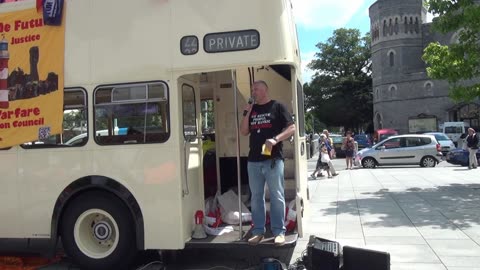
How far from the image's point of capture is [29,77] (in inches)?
261

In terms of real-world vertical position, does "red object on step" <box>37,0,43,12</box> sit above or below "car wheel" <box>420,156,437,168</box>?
above

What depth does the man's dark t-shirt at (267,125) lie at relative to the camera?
6195 mm

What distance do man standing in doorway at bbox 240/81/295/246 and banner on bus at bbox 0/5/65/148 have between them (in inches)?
98.2

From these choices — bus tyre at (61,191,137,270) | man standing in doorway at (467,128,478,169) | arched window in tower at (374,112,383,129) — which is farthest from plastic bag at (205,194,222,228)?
arched window in tower at (374,112,383,129)

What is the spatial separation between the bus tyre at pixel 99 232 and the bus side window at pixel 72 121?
0.72 m

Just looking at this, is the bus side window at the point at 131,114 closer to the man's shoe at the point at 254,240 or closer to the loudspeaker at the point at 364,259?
A: the man's shoe at the point at 254,240

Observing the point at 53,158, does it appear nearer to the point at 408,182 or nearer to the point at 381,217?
the point at 381,217

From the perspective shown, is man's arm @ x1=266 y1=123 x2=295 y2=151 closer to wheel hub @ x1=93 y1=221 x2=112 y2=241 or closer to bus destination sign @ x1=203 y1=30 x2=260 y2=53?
bus destination sign @ x1=203 y1=30 x2=260 y2=53

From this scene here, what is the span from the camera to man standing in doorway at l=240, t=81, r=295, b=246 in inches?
240

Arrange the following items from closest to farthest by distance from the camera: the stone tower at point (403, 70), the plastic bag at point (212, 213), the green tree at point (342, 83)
Result: the plastic bag at point (212, 213)
the stone tower at point (403, 70)
the green tree at point (342, 83)

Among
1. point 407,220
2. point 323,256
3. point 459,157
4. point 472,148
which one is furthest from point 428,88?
point 323,256

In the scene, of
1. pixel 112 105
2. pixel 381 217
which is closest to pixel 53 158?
pixel 112 105

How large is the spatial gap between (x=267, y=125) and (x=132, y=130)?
1.67 m

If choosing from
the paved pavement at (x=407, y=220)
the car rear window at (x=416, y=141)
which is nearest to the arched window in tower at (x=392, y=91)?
the car rear window at (x=416, y=141)
